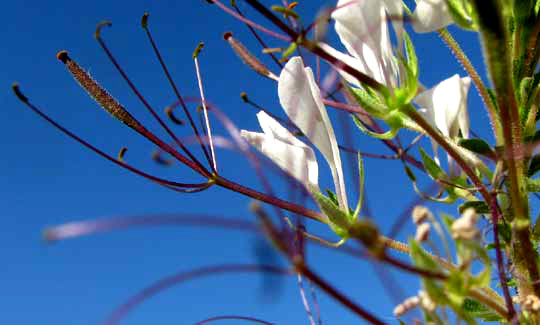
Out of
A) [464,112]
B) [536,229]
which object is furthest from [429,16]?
→ [536,229]

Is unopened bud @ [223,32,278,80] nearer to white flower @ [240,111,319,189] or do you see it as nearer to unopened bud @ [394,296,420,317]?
white flower @ [240,111,319,189]

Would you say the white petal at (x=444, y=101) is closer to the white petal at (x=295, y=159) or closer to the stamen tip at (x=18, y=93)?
the white petal at (x=295, y=159)

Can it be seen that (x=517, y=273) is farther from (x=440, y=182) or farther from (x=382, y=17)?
(x=382, y=17)

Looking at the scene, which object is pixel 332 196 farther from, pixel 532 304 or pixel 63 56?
pixel 63 56

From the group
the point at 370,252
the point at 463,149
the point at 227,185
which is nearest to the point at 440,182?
the point at 463,149

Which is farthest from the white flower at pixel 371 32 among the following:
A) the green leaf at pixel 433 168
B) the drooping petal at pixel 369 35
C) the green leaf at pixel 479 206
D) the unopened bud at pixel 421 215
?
the unopened bud at pixel 421 215
